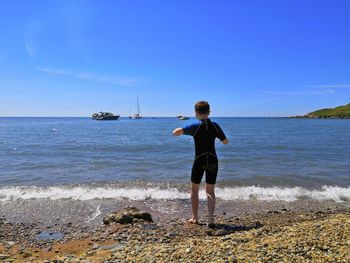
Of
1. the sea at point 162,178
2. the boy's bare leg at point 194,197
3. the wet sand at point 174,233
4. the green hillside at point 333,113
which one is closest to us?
the wet sand at point 174,233

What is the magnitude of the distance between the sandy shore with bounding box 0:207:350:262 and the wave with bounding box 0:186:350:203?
7.90 ft

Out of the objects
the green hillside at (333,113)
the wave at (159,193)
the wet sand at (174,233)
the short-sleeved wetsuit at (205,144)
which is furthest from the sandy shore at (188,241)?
the green hillside at (333,113)

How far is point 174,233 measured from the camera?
7656mm

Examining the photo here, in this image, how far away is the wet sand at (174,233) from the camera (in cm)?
545

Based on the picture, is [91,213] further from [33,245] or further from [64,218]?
[33,245]

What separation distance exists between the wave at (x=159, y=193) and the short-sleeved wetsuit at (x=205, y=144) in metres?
4.48

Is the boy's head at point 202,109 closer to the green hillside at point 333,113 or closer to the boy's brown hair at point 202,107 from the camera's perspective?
the boy's brown hair at point 202,107

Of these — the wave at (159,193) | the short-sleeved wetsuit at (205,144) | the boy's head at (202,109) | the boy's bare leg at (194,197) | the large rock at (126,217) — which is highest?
the boy's head at (202,109)

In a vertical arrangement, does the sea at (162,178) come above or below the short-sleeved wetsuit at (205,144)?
below

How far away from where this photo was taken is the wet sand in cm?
545

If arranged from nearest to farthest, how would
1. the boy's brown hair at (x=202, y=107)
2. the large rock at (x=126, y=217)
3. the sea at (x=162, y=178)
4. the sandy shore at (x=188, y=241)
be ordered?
the sandy shore at (x=188, y=241), the boy's brown hair at (x=202, y=107), the large rock at (x=126, y=217), the sea at (x=162, y=178)

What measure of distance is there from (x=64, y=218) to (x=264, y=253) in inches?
250

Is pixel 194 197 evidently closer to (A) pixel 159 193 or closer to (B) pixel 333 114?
(A) pixel 159 193

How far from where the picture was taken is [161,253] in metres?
5.75
